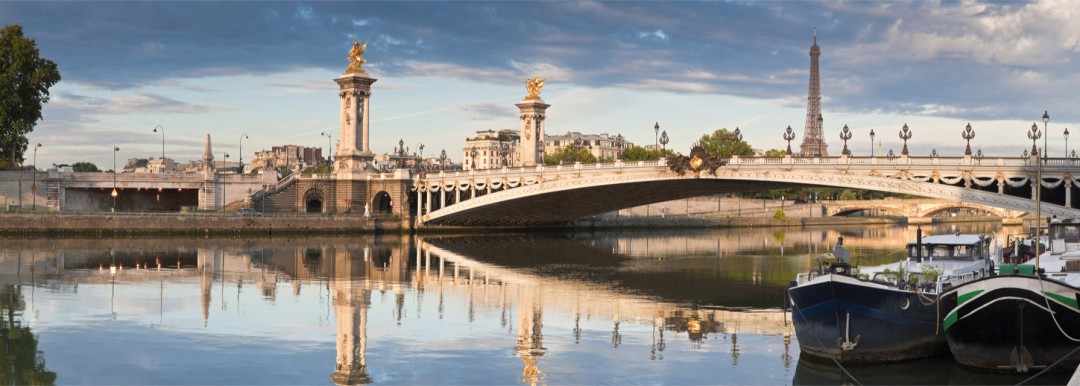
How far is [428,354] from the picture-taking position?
80.3 ft

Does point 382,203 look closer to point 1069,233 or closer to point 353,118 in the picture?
point 353,118

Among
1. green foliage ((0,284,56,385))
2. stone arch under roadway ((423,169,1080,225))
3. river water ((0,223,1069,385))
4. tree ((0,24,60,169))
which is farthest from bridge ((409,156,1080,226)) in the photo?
green foliage ((0,284,56,385))

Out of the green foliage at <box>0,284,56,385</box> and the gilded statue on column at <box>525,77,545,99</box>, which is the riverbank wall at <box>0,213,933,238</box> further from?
the green foliage at <box>0,284,56,385</box>

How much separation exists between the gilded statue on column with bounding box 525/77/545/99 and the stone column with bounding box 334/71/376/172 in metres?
13.1

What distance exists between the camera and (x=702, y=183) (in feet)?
219

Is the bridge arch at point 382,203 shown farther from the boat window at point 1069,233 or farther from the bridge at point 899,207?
the bridge at point 899,207

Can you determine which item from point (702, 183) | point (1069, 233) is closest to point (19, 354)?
point (1069, 233)

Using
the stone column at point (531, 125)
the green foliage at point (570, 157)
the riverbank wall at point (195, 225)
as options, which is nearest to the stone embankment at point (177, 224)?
the riverbank wall at point (195, 225)

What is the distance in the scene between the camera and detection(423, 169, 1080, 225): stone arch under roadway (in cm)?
4969

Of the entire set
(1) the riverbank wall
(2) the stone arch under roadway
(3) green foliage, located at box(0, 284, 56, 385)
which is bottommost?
(3) green foliage, located at box(0, 284, 56, 385)

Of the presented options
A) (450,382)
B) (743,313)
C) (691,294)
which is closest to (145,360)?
(450,382)

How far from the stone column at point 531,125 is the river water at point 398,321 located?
108 feet

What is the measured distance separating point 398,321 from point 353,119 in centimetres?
5193

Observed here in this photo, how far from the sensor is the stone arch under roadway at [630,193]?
163 feet
